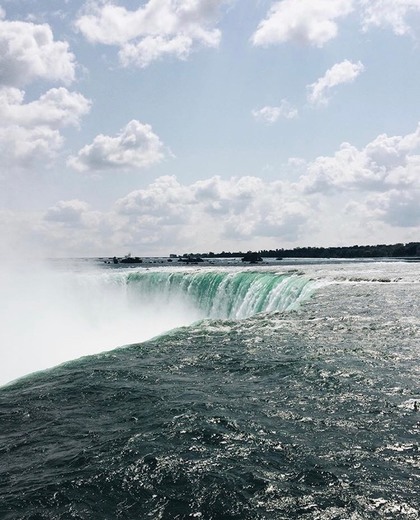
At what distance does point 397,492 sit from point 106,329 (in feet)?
97.0

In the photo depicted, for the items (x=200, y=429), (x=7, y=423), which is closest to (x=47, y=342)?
(x=7, y=423)

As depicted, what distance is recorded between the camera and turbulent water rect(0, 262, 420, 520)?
18.7 feet

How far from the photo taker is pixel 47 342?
27000 mm

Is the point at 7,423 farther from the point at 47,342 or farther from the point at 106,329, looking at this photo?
the point at 106,329

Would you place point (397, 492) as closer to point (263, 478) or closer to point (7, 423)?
point (263, 478)

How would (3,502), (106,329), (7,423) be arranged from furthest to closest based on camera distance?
(106,329)
(7,423)
(3,502)

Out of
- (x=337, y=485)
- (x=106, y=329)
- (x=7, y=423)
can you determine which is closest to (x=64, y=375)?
(x=7, y=423)

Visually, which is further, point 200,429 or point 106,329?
point 106,329

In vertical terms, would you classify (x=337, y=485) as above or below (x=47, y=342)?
above

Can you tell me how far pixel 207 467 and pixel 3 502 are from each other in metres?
2.89

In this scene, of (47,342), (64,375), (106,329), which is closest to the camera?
(64,375)

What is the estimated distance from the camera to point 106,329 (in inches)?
1309

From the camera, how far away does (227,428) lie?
7969 millimetres

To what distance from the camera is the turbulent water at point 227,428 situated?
5711mm
